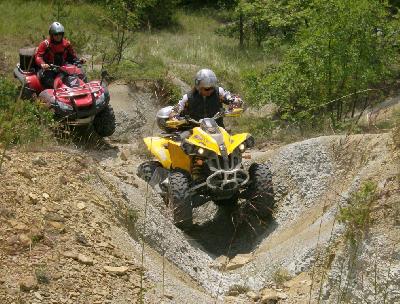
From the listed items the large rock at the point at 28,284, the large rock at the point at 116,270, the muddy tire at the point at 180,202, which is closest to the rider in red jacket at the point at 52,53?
the muddy tire at the point at 180,202

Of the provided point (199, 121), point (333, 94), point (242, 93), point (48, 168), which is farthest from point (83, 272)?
point (242, 93)

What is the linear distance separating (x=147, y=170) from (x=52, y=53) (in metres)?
3.57

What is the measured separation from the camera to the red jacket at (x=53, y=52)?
37.7 ft

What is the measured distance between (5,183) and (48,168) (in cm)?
79

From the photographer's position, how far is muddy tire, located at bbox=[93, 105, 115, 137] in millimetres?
11484

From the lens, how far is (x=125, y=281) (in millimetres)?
5027

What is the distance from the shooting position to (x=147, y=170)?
9367mm

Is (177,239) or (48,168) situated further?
(177,239)

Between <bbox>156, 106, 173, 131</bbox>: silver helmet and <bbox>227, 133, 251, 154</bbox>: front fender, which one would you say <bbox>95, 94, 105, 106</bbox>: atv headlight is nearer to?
<bbox>156, 106, 173, 131</bbox>: silver helmet

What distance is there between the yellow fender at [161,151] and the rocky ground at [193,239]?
719 millimetres

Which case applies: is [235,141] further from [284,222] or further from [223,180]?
[284,222]

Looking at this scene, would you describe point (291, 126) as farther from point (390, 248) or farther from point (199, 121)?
point (390, 248)

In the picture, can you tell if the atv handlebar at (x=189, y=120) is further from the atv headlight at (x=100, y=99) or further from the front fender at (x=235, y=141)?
the atv headlight at (x=100, y=99)

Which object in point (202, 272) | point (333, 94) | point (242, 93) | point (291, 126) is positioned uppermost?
point (202, 272)
